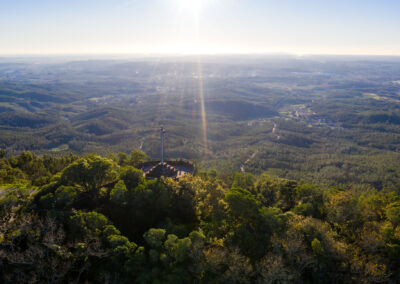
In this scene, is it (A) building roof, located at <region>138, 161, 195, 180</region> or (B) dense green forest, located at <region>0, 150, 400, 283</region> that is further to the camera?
(A) building roof, located at <region>138, 161, 195, 180</region>

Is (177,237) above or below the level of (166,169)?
below

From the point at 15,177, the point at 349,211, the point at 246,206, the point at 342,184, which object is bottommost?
the point at 342,184

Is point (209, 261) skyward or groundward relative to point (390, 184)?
skyward

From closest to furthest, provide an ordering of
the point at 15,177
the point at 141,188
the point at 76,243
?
the point at 76,243, the point at 141,188, the point at 15,177

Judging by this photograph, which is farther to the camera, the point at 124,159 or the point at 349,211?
the point at 124,159

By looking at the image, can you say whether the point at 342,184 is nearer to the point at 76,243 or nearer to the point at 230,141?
the point at 230,141

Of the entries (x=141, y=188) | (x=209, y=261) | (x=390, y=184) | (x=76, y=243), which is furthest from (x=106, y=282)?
(x=390, y=184)

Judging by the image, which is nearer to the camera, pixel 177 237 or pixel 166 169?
pixel 177 237

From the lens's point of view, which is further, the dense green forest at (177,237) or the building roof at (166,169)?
the building roof at (166,169)
